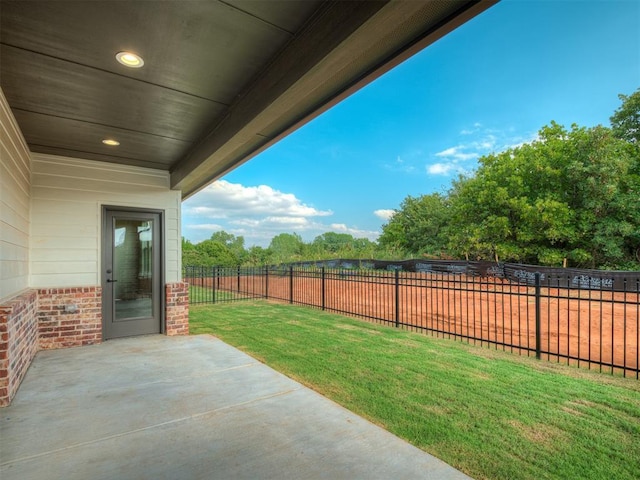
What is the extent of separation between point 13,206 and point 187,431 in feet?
10.2

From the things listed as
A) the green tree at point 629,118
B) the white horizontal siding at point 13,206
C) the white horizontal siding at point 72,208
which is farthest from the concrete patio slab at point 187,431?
the green tree at point 629,118

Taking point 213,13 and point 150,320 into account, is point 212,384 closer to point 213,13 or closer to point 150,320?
point 150,320

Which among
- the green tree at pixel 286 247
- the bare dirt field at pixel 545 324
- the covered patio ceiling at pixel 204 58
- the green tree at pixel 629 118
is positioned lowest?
the bare dirt field at pixel 545 324

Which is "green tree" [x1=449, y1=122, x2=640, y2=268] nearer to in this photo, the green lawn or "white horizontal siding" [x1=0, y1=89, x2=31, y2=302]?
the green lawn

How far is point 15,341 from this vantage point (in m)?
3.18

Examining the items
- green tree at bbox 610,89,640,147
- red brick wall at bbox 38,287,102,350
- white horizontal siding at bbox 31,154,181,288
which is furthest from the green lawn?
green tree at bbox 610,89,640,147

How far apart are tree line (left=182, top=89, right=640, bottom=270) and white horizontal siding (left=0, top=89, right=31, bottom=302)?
16672mm

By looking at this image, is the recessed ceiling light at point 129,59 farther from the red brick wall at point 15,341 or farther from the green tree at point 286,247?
the green tree at point 286,247

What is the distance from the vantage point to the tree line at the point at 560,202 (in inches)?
553

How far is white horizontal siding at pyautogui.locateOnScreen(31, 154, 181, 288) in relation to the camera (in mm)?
4664

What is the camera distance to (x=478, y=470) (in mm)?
2002

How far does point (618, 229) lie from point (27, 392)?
733 inches

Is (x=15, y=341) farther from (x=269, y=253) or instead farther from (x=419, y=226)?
(x=419, y=226)

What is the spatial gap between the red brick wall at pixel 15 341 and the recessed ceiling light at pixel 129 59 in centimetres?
233
